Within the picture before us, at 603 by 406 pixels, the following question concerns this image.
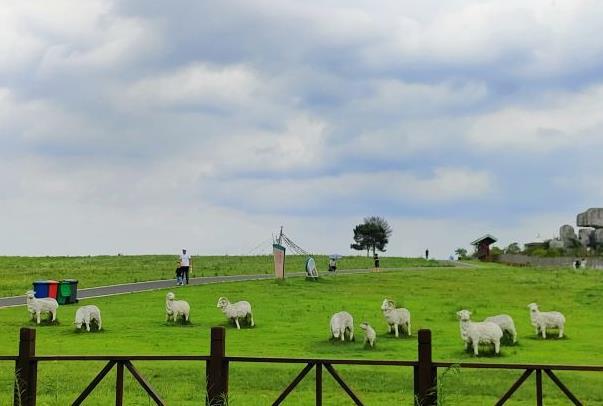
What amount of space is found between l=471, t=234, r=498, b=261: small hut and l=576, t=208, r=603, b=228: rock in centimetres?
1107

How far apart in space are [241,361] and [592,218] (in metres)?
89.8

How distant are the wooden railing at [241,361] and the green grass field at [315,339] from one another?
0.38 meters

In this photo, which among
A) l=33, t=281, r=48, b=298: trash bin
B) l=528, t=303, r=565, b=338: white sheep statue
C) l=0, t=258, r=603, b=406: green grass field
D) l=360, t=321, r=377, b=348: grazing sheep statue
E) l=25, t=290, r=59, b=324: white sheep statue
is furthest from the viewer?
l=33, t=281, r=48, b=298: trash bin

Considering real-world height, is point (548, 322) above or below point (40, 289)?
below

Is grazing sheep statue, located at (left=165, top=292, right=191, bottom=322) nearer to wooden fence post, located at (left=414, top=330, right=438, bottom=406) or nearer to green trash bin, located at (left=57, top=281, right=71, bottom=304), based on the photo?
green trash bin, located at (left=57, top=281, right=71, bottom=304)

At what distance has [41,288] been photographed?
111 ft

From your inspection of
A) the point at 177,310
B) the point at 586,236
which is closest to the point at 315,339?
the point at 177,310

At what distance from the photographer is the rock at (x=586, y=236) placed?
91.6 meters

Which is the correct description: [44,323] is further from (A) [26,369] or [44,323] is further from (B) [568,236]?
(B) [568,236]

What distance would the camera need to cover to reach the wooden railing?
9867mm

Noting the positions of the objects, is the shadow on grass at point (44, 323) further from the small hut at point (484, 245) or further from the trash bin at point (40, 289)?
the small hut at point (484, 245)

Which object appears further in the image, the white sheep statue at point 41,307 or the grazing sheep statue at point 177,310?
the white sheep statue at point 41,307

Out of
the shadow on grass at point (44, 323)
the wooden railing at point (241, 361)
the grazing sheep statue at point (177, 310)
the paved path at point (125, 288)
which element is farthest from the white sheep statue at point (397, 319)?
the paved path at point (125, 288)

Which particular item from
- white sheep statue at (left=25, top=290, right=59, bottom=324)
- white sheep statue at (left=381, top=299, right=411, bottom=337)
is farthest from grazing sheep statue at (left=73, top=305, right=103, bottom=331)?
white sheep statue at (left=381, top=299, right=411, bottom=337)
